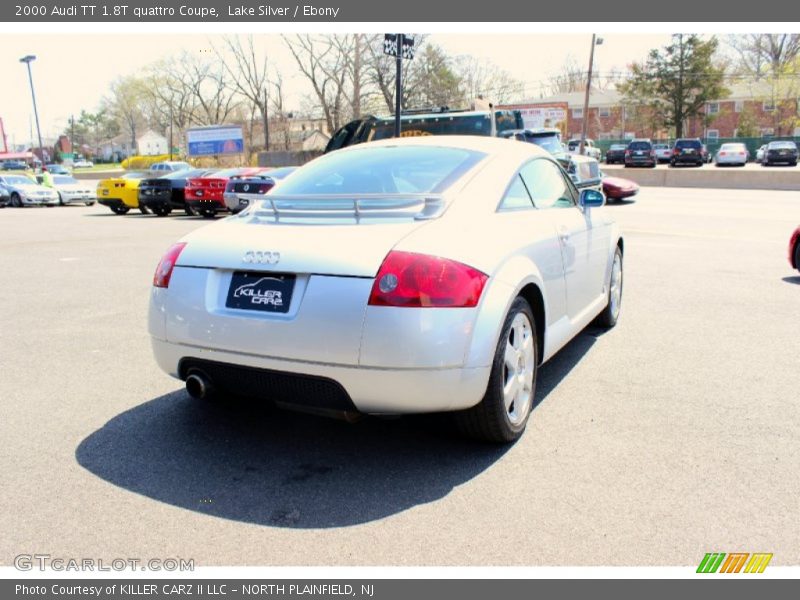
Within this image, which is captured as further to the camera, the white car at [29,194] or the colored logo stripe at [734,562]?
the white car at [29,194]

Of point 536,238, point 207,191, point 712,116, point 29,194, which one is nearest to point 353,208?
point 536,238

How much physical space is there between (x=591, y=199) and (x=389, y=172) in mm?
1618

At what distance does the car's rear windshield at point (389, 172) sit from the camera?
381 cm

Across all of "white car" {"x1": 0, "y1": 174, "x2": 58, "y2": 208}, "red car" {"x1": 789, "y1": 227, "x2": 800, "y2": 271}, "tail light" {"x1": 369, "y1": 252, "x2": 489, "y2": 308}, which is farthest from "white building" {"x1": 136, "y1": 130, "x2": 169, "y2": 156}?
"tail light" {"x1": 369, "y1": 252, "x2": 489, "y2": 308}

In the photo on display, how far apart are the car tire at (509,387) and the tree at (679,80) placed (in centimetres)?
6799

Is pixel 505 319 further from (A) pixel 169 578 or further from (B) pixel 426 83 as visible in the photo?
(B) pixel 426 83

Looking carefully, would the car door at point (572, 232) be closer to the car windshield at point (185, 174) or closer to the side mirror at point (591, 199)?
the side mirror at point (591, 199)

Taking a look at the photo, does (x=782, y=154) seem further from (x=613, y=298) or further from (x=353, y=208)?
(x=353, y=208)

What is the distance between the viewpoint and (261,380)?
3.13 metres

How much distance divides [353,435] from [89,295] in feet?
16.5

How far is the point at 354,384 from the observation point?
295 cm

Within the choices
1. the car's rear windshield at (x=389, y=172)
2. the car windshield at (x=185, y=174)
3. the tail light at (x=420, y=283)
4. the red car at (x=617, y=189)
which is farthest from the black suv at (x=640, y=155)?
the tail light at (x=420, y=283)

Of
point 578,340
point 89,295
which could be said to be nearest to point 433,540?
point 578,340

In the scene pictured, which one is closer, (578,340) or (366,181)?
(366,181)
